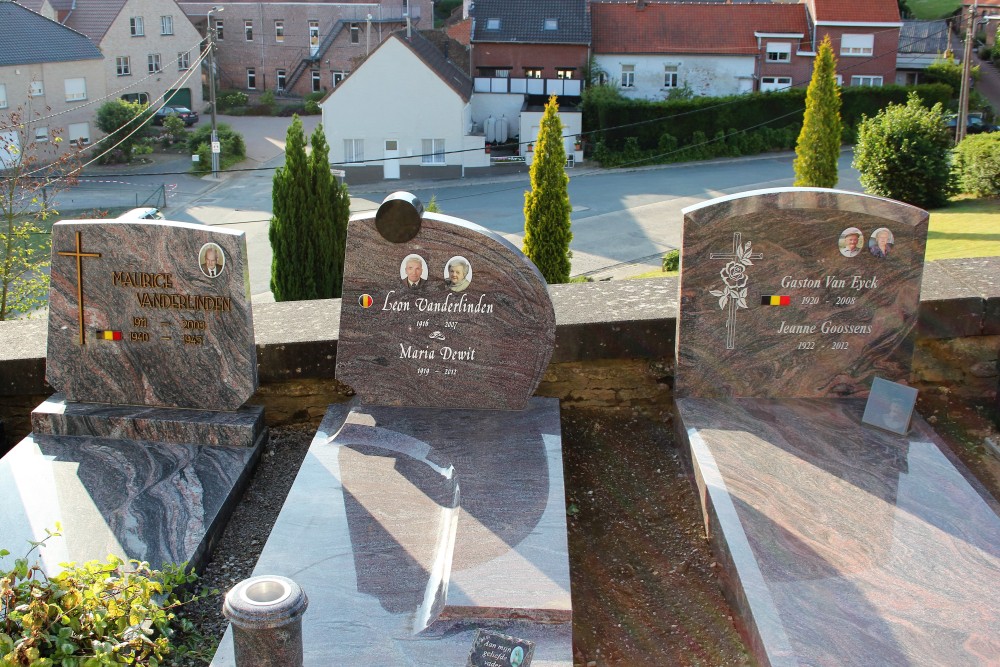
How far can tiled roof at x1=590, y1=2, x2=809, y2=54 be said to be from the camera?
41.0 m

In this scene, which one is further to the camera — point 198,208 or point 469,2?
point 469,2

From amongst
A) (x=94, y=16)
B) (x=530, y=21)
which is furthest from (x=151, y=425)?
(x=94, y=16)

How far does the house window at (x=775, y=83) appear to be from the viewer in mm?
41219

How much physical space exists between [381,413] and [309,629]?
2090 millimetres

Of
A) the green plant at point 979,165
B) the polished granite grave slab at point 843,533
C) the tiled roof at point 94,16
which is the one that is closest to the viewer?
the polished granite grave slab at point 843,533

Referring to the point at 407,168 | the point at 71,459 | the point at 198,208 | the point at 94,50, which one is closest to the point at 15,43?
the point at 94,50

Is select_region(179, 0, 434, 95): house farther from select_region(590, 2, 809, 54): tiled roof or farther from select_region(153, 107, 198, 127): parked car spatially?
select_region(590, 2, 809, 54): tiled roof

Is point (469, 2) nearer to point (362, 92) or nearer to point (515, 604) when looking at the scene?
point (362, 92)

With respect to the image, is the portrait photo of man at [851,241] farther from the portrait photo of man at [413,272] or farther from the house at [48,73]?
the house at [48,73]

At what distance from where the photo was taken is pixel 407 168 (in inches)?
1452

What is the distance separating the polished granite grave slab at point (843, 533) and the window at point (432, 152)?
31103 millimetres

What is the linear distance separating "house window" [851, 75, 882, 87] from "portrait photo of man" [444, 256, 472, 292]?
39882 mm

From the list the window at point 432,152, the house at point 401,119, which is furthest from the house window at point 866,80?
the window at point 432,152

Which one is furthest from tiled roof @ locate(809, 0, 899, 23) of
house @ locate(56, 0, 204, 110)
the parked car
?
the parked car
